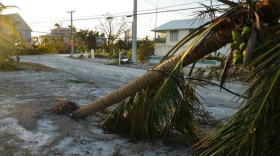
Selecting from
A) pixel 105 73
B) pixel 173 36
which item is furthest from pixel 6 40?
pixel 173 36

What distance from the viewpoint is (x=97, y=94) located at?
10.4 metres

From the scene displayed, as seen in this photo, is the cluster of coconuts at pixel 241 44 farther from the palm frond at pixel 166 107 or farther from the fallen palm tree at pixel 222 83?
the palm frond at pixel 166 107

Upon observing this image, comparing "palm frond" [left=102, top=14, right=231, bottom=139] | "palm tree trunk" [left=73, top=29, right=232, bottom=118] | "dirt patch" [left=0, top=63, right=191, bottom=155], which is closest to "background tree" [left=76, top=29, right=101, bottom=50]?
"dirt patch" [left=0, top=63, right=191, bottom=155]

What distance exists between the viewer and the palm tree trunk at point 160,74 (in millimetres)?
3205

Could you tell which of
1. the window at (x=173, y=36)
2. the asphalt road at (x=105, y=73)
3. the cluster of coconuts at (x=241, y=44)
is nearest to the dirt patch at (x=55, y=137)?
the cluster of coconuts at (x=241, y=44)

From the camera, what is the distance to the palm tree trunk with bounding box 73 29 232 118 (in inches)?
126

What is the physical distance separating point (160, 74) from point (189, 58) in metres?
0.65

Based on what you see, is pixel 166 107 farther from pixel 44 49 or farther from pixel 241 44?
pixel 44 49

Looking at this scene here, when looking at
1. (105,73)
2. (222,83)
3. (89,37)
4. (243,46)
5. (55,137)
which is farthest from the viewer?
(89,37)

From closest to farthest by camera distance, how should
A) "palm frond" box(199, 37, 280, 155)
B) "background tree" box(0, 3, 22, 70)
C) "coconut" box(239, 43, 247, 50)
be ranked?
"palm frond" box(199, 37, 280, 155) < "coconut" box(239, 43, 247, 50) < "background tree" box(0, 3, 22, 70)

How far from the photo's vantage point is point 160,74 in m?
4.24

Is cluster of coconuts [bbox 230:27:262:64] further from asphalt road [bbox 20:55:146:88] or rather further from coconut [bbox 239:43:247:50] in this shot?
asphalt road [bbox 20:55:146:88]

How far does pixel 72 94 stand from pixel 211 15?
798 cm

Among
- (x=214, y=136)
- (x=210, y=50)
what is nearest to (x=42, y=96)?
(x=210, y=50)
